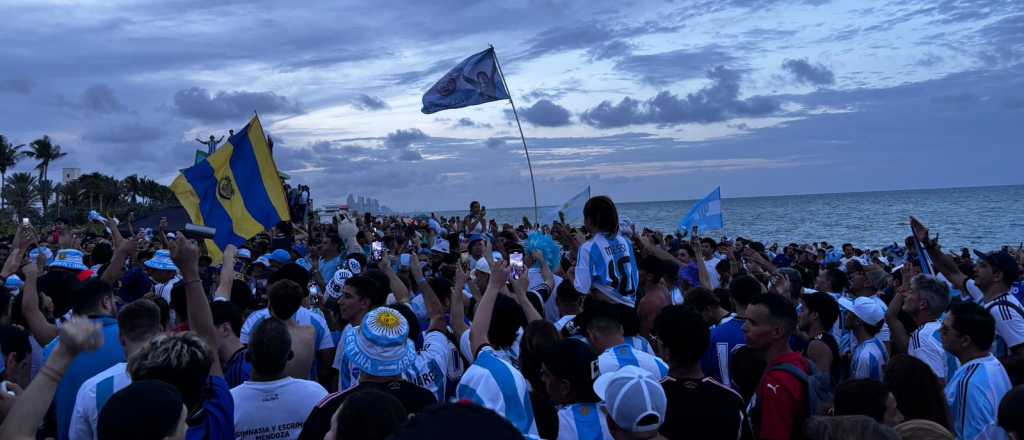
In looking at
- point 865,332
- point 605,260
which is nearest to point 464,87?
point 605,260

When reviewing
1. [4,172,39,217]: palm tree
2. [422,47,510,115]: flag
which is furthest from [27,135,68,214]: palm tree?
[422,47,510,115]: flag

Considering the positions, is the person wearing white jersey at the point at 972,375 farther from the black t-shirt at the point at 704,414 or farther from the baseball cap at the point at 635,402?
the baseball cap at the point at 635,402

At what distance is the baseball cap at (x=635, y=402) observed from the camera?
3377 millimetres

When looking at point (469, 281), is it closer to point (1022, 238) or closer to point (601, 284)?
point (601, 284)

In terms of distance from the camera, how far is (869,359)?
614 cm

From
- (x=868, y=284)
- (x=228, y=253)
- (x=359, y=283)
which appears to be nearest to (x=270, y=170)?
(x=228, y=253)

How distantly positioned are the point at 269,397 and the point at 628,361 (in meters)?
2.05

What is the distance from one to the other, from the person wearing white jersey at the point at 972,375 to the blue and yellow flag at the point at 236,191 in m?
8.29

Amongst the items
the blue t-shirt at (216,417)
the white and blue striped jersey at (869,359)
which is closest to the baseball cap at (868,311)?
the white and blue striped jersey at (869,359)

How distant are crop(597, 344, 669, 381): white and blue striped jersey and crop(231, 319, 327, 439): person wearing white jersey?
1.66 meters

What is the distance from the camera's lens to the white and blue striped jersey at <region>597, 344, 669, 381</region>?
440 cm

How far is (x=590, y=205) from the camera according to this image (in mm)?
7012

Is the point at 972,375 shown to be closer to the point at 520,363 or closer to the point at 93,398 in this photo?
the point at 520,363

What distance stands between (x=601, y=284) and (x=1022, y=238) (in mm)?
68176
